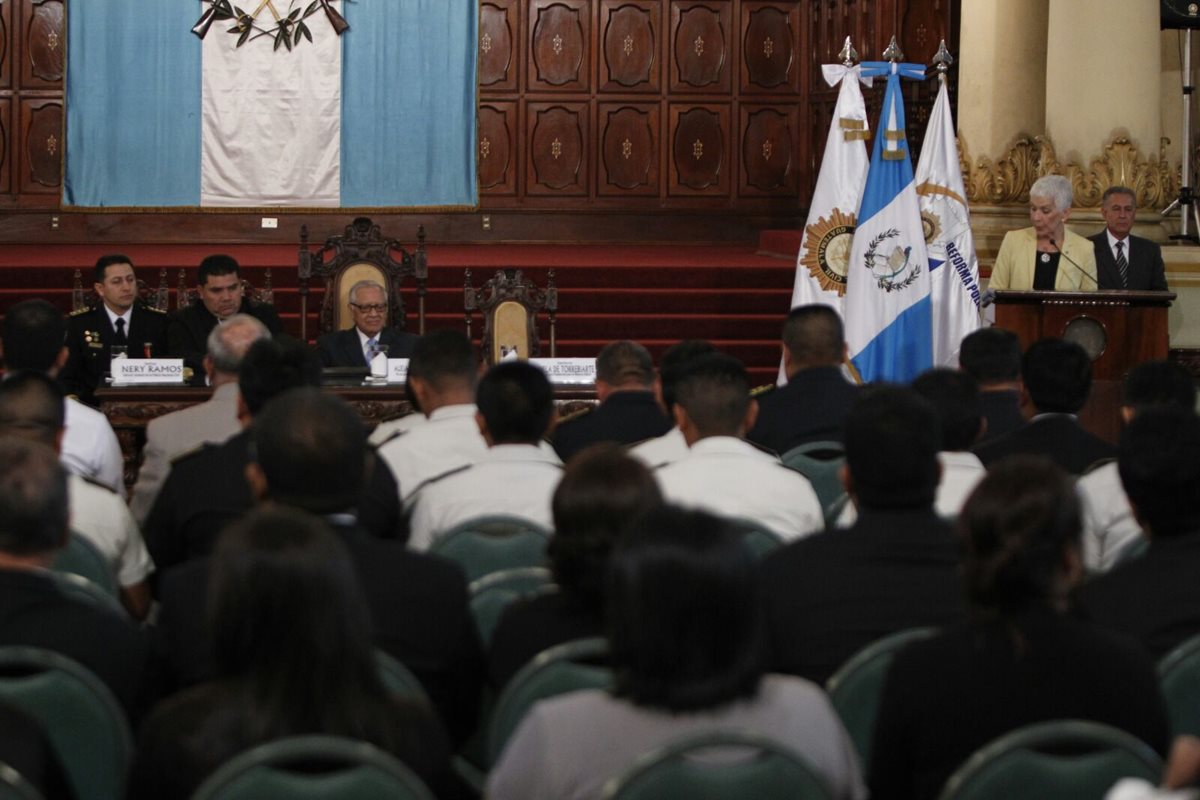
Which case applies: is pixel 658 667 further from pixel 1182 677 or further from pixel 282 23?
pixel 282 23

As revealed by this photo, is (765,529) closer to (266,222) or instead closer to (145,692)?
(145,692)

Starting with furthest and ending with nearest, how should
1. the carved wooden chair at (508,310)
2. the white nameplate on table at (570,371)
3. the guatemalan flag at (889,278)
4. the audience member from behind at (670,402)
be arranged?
the guatemalan flag at (889,278) → the carved wooden chair at (508,310) → the white nameplate on table at (570,371) → the audience member from behind at (670,402)

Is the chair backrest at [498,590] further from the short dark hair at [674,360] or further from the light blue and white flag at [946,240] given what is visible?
the light blue and white flag at [946,240]

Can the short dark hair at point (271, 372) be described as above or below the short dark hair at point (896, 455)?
above

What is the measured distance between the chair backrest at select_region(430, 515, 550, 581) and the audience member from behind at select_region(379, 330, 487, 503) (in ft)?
2.84

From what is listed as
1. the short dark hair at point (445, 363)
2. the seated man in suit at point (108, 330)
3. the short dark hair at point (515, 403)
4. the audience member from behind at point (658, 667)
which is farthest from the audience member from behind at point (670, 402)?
the seated man in suit at point (108, 330)

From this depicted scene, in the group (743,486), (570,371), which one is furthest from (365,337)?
(743,486)

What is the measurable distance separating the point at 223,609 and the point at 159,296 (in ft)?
23.0

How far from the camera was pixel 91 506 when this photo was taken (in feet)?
12.9

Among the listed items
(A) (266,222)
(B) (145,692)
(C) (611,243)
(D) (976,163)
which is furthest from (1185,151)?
(B) (145,692)

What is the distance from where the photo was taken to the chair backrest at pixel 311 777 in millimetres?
2051

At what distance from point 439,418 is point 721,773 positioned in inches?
110

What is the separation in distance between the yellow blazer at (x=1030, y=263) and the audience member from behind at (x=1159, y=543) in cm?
528

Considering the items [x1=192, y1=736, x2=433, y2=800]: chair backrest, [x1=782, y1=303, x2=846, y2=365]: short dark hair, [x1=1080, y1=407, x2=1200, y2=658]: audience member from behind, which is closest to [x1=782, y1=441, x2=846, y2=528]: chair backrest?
[x1=782, y1=303, x2=846, y2=365]: short dark hair
